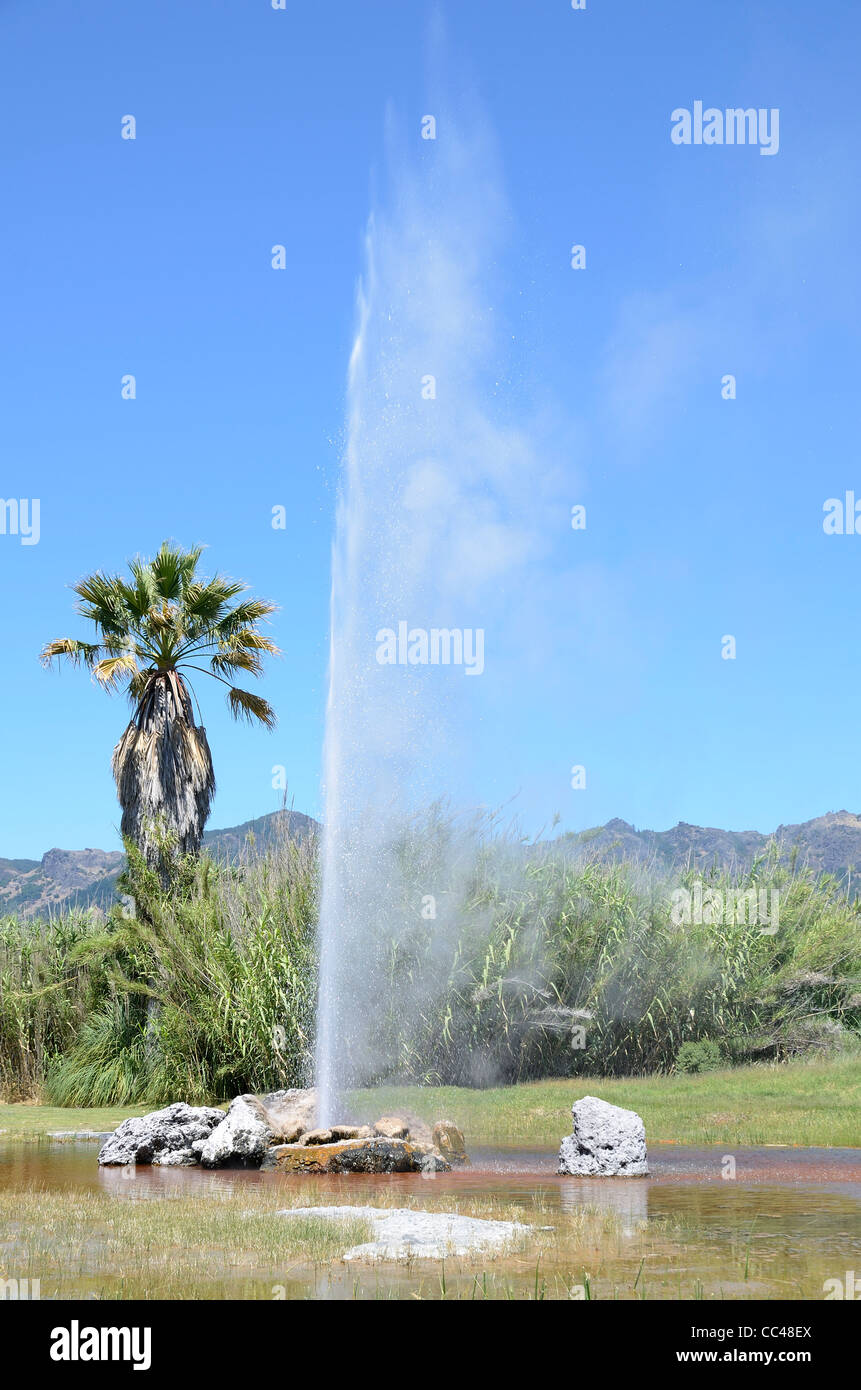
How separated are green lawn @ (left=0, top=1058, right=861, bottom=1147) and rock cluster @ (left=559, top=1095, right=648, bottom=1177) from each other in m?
3.53

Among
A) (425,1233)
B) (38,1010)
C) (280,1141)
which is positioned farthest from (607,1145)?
(38,1010)

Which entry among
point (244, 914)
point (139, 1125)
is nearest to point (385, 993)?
point (244, 914)

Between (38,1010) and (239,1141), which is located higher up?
(38,1010)

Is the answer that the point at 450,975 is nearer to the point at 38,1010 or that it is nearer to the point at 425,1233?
the point at 38,1010

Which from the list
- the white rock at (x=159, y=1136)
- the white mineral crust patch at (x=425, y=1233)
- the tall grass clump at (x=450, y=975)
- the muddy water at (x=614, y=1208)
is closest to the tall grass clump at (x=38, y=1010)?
the tall grass clump at (x=450, y=975)

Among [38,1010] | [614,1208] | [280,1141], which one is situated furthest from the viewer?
[38,1010]

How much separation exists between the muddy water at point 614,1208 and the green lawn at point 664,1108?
126cm

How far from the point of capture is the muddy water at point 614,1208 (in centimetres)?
742

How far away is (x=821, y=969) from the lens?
89.6ft

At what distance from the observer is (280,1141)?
15.4 meters

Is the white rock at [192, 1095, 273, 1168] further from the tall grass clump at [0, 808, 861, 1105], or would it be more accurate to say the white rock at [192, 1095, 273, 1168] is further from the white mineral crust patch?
the tall grass clump at [0, 808, 861, 1105]

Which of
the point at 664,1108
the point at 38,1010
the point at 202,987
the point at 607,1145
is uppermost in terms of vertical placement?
the point at 202,987

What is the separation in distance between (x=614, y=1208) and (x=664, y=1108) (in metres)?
8.78

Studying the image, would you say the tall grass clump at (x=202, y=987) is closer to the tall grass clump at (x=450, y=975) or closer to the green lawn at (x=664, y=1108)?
the tall grass clump at (x=450, y=975)
